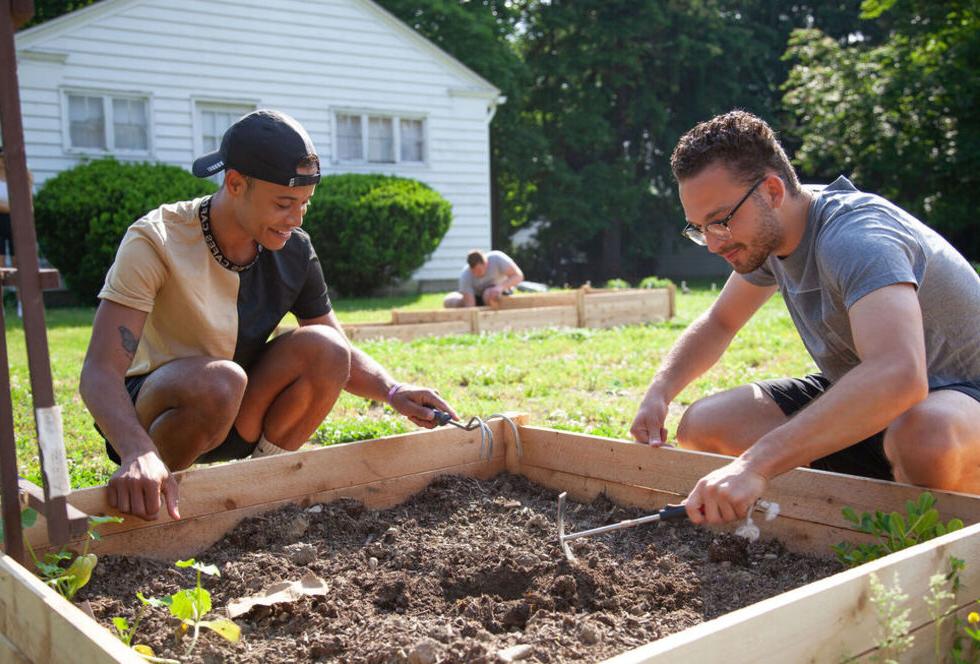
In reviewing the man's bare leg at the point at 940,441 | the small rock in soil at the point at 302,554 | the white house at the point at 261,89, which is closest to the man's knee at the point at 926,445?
the man's bare leg at the point at 940,441

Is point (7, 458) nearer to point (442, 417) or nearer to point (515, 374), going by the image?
point (442, 417)

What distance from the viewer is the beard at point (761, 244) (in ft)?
8.63

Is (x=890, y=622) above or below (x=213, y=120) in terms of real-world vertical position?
below

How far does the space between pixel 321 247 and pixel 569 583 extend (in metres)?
13.1

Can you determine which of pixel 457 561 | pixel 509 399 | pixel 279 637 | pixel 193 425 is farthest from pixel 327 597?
pixel 509 399

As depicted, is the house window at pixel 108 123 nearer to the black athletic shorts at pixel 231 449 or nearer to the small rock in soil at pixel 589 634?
the black athletic shorts at pixel 231 449

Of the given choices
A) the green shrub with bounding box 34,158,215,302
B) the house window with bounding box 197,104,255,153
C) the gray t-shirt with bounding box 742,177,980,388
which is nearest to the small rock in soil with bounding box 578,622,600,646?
the gray t-shirt with bounding box 742,177,980,388

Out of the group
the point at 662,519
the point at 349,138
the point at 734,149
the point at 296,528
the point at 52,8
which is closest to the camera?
the point at 662,519

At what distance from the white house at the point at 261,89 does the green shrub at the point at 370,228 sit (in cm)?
123

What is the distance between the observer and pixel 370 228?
14969 mm

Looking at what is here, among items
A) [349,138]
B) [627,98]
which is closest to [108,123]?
[349,138]

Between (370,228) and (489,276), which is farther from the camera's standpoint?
(370,228)

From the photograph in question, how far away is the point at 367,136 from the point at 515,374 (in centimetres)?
1068

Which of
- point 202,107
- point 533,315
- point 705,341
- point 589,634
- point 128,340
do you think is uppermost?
point 202,107
